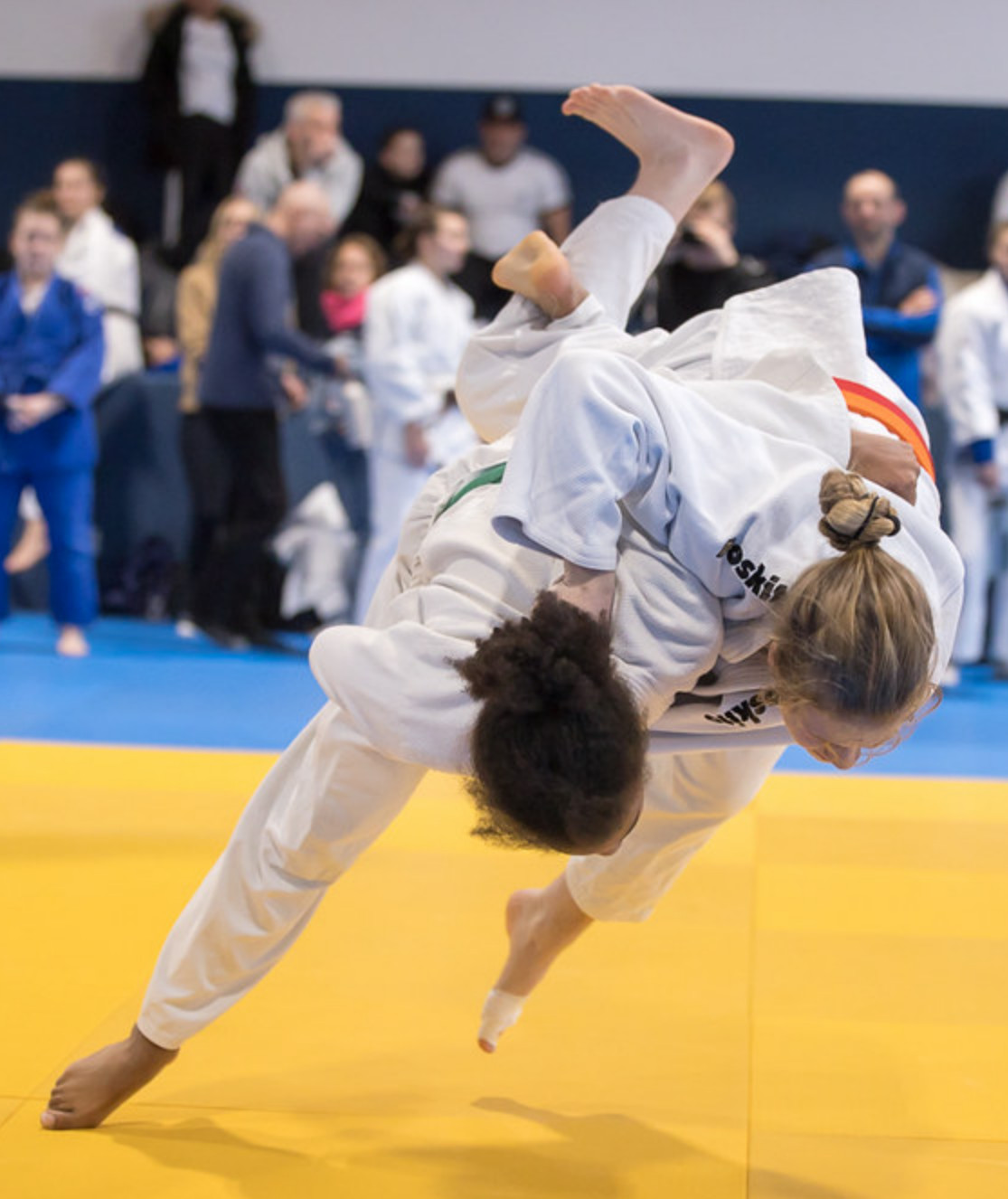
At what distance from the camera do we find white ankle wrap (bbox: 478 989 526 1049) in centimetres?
258

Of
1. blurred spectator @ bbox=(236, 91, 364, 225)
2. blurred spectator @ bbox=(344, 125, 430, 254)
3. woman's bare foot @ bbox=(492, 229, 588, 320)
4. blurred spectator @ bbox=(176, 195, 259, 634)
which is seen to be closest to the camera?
woman's bare foot @ bbox=(492, 229, 588, 320)

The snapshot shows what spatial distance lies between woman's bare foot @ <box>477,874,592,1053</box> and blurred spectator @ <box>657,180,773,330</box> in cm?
347

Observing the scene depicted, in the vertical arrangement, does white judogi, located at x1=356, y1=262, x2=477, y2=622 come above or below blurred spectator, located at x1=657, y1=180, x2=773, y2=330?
below

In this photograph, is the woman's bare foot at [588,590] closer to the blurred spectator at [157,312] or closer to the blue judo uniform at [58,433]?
the blue judo uniform at [58,433]

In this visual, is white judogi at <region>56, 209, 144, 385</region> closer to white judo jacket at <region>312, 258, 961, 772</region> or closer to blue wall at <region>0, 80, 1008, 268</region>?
blue wall at <region>0, 80, 1008, 268</region>

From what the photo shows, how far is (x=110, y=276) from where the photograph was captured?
762cm

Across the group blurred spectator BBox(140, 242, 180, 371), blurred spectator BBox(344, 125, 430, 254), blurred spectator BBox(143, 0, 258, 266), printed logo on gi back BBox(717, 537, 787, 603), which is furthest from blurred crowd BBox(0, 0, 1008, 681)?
printed logo on gi back BBox(717, 537, 787, 603)

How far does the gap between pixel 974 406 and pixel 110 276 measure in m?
4.11

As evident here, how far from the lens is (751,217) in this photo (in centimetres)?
958

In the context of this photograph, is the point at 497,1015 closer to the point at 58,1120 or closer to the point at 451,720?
the point at 58,1120

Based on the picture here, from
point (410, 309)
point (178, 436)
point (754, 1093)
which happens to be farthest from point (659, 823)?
point (178, 436)

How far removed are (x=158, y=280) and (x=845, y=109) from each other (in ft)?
13.8

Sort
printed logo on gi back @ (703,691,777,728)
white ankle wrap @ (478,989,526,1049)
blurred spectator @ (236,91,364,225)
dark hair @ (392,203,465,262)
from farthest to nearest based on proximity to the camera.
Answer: blurred spectator @ (236,91,364,225) → dark hair @ (392,203,465,262) → white ankle wrap @ (478,989,526,1049) → printed logo on gi back @ (703,691,777,728)

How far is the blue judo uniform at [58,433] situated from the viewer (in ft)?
21.0
